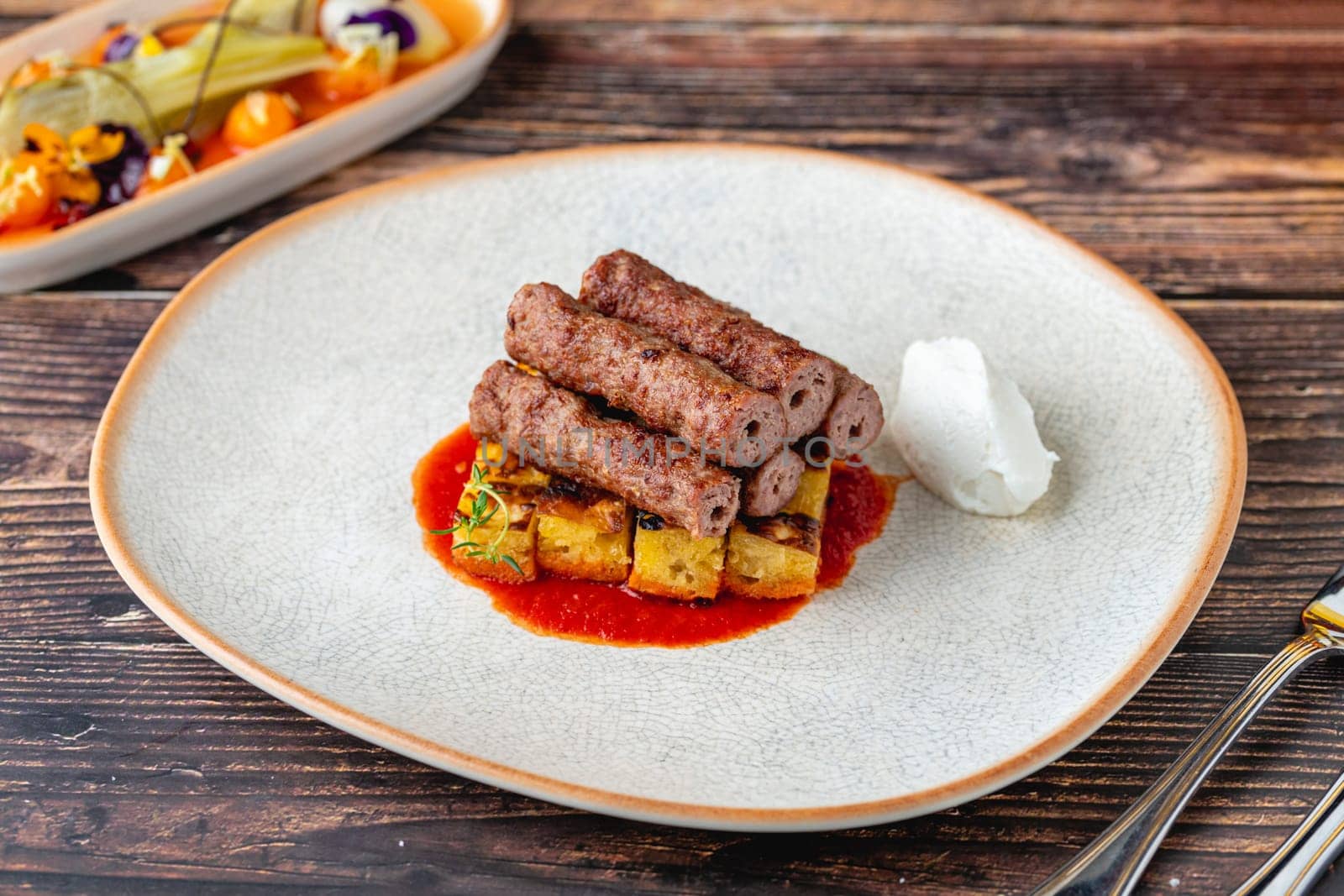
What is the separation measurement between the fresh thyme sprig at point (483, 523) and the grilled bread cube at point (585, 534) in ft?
0.30

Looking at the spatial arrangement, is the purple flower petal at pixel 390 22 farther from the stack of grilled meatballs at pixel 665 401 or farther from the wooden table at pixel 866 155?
the stack of grilled meatballs at pixel 665 401

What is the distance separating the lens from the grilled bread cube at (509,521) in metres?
3.08

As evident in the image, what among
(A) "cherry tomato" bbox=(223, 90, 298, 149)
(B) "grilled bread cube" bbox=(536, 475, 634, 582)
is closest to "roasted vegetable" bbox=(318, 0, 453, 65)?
(A) "cherry tomato" bbox=(223, 90, 298, 149)

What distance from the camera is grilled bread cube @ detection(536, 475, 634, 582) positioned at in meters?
3.08

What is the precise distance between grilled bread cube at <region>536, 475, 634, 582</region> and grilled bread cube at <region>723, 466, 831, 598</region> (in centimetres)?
27

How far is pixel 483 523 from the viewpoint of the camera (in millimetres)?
3080

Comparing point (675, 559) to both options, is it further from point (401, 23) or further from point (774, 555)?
point (401, 23)

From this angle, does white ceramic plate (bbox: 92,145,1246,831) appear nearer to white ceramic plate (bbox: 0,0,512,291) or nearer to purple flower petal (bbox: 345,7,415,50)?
white ceramic plate (bbox: 0,0,512,291)

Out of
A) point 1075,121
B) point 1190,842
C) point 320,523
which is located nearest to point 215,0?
point 320,523

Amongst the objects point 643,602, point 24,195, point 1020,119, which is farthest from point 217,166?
point 1020,119

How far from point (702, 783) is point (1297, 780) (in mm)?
1344

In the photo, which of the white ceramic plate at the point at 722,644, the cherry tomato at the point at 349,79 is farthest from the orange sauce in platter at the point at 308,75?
the white ceramic plate at the point at 722,644

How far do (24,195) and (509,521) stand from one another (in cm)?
249

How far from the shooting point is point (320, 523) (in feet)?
10.9
